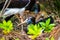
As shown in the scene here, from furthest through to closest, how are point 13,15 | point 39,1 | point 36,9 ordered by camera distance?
1. point 39,1
2. point 36,9
3. point 13,15

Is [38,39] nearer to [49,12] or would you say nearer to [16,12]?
[16,12]

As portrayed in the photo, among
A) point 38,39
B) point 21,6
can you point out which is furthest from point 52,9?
point 38,39

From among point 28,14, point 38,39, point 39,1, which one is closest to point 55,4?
point 39,1

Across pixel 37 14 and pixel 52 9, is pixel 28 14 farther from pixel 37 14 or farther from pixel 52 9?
pixel 52 9

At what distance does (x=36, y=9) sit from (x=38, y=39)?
2.35 metres

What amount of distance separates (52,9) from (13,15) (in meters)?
1.10

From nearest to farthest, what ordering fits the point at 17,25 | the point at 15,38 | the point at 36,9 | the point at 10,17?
the point at 15,38, the point at 17,25, the point at 10,17, the point at 36,9

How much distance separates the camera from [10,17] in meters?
3.59

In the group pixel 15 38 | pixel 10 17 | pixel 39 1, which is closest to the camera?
pixel 15 38

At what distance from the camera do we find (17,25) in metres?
3.20

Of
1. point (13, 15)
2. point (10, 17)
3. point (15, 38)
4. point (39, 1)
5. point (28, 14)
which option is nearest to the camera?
point (15, 38)

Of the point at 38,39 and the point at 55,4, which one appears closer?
the point at 38,39

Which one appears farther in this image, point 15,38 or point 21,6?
point 21,6

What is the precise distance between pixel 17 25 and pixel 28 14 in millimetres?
1073
